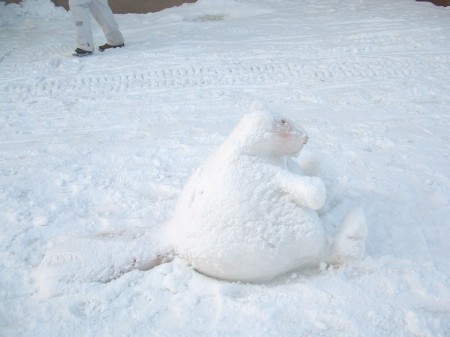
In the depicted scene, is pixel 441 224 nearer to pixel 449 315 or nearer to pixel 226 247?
pixel 449 315

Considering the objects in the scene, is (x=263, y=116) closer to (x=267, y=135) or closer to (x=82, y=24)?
(x=267, y=135)

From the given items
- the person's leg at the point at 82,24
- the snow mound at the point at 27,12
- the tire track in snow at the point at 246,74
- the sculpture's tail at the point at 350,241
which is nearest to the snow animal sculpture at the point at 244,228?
the sculpture's tail at the point at 350,241

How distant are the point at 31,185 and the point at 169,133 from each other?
947 mm

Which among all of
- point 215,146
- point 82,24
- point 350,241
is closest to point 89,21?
point 82,24

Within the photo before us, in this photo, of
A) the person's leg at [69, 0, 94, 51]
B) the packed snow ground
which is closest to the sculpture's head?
the packed snow ground

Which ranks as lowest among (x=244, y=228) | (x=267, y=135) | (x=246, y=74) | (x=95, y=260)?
(x=246, y=74)

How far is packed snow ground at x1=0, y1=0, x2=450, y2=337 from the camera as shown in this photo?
1699 millimetres

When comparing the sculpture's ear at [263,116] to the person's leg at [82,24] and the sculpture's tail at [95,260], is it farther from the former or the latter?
the person's leg at [82,24]

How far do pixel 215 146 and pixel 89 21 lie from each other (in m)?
2.74

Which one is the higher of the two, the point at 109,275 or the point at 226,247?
the point at 226,247

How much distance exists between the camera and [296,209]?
5.79 ft

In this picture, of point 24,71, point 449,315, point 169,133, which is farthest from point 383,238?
point 24,71

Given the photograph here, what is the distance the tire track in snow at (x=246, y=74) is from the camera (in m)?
3.94

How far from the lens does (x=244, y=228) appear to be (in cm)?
173
